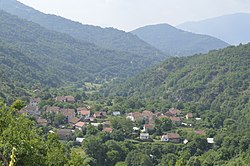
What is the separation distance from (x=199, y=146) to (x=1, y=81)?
34.1 metres

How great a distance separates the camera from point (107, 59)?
603 ft

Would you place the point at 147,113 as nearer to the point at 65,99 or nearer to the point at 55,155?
the point at 65,99

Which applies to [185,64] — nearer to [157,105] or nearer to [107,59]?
[157,105]

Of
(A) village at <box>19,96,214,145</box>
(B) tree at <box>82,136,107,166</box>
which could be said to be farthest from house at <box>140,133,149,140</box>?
(B) tree at <box>82,136,107,166</box>

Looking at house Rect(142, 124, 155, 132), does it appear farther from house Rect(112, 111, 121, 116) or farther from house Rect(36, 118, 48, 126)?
house Rect(36, 118, 48, 126)

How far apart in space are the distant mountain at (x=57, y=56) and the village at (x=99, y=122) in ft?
148

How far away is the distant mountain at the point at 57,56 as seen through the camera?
387 feet

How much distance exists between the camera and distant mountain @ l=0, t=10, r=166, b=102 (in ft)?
387

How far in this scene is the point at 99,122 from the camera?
54.2 meters

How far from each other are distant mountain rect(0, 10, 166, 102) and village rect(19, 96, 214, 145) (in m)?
45.0

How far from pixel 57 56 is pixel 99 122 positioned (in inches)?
4285

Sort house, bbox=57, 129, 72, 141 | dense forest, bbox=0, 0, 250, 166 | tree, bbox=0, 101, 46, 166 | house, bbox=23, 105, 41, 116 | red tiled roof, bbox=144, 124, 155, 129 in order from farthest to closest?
house, bbox=23, 105, 41, 116, red tiled roof, bbox=144, 124, 155, 129, house, bbox=57, 129, 72, 141, dense forest, bbox=0, 0, 250, 166, tree, bbox=0, 101, 46, 166

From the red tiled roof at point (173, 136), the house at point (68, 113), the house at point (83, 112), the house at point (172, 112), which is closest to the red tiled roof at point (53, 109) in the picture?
the house at point (68, 113)

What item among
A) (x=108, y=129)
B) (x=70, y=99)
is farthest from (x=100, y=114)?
(x=108, y=129)
